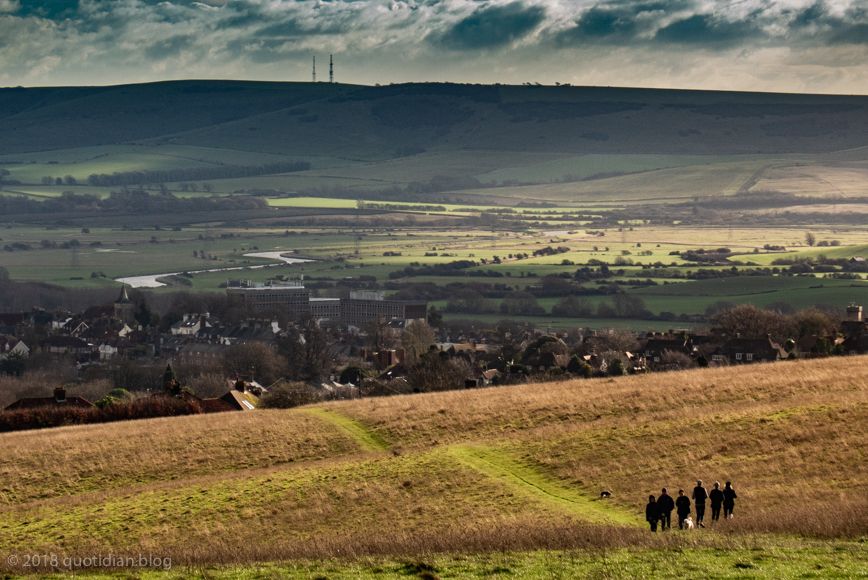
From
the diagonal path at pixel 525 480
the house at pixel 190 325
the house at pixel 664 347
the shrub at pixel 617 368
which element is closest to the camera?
the diagonal path at pixel 525 480

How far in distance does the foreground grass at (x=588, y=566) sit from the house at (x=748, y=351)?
59.6 meters

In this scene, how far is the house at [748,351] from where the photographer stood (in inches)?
3115

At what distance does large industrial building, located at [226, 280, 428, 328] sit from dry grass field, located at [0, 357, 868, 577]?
117 meters

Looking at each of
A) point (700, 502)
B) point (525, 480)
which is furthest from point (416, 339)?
point (700, 502)

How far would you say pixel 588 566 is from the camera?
19641mm

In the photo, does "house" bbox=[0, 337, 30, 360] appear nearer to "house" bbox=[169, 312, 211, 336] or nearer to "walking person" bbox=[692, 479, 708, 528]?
"house" bbox=[169, 312, 211, 336]

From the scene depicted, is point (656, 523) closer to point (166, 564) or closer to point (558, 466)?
point (558, 466)

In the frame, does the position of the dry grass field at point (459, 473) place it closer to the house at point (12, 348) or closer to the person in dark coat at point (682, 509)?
the person in dark coat at point (682, 509)

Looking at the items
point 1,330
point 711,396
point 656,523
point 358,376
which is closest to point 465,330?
point 358,376

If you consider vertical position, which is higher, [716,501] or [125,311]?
[716,501]

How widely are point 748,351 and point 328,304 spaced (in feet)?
367

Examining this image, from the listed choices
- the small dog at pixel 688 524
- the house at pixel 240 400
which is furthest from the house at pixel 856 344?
the small dog at pixel 688 524

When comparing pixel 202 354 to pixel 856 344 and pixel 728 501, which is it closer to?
pixel 856 344

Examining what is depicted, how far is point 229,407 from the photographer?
58.9 meters
